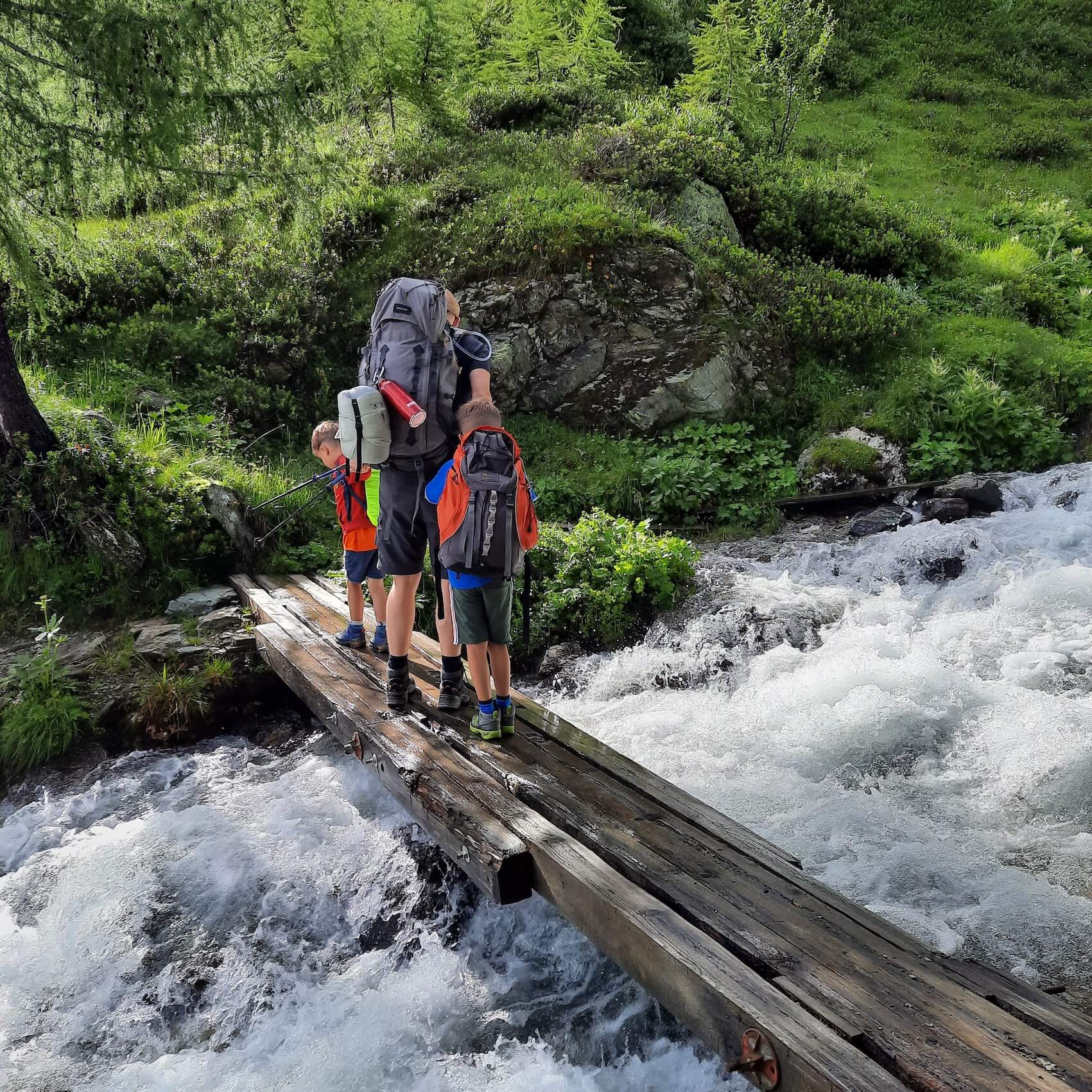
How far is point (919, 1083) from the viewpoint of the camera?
2363 mm

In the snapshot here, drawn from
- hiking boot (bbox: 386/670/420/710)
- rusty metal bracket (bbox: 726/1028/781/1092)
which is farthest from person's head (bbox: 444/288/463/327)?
rusty metal bracket (bbox: 726/1028/781/1092)

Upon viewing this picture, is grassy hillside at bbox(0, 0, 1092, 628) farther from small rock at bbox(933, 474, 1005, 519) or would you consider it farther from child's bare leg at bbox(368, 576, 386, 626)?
child's bare leg at bbox(368, 576, 386, 626)

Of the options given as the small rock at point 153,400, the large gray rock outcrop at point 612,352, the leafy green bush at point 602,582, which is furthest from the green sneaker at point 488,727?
the large gray rock outcrop at point 612,352

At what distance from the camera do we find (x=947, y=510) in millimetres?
9797

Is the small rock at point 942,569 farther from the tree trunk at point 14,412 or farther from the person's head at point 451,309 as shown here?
the tree trunk at point 14,412

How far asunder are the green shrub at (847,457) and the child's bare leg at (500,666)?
7.81 metres

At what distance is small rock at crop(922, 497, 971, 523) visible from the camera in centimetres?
971

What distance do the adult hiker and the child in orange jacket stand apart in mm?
1227

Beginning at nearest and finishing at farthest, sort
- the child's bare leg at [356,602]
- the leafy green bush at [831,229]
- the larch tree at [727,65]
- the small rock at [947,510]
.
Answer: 1. the child's bare leg at [356,602]
2. the small rock at [947,510]
3. the leafy green bush at [831,229]
4. the larch tree at [727,65]

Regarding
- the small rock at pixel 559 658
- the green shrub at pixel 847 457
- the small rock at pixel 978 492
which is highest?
the green shrub at pixel 847 457

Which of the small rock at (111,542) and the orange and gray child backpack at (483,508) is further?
the small rock at (111,542)

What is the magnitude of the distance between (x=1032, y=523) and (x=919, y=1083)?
838cm

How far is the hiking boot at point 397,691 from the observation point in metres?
5.32

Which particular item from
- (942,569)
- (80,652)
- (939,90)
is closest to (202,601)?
(80,652)
